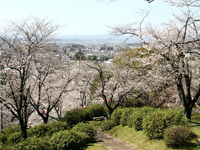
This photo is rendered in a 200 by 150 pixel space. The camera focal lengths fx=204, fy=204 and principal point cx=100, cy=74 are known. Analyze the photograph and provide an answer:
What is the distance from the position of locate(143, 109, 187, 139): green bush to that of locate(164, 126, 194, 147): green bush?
699 millimetres

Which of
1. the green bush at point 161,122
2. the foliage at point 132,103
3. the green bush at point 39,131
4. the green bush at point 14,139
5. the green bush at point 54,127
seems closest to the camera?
the green bush at point 161,122

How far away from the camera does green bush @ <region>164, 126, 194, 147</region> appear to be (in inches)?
266

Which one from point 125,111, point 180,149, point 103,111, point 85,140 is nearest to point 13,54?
point 85,140

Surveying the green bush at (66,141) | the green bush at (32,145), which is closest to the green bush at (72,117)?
the green bush at (66,141)

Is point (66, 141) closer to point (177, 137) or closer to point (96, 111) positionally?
point (177, 137)

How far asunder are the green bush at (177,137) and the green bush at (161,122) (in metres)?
0.70

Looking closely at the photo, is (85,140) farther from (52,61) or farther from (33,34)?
(52,61)

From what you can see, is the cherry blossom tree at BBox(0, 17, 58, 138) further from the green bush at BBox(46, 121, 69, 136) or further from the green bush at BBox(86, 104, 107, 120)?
the green bush at BBox(86, 104, 107, 120)

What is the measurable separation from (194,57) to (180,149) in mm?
7560

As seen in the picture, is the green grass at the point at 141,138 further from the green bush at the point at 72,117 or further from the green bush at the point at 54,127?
the green bush at the point at 72,117

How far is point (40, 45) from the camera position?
33.0ft

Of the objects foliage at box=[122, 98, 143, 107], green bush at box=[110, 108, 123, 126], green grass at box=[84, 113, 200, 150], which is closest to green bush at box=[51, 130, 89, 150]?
green grass at box=[84, 113, 200, 150]

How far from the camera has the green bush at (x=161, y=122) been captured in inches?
305

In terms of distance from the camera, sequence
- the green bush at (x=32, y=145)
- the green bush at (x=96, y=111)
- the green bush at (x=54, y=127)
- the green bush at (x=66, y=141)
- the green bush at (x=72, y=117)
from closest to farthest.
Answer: the green bush at (x=32, y=145)
the green bush at (x=66, y=141)
the green bush at (x=54, y=127)
the green bush at (x=72, y=117)
the green bush at (x=96, y=111)
